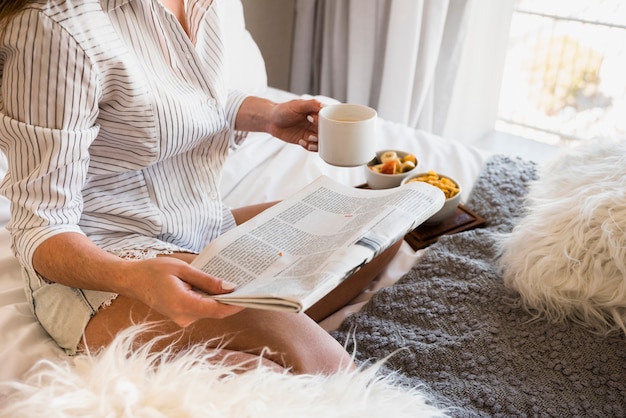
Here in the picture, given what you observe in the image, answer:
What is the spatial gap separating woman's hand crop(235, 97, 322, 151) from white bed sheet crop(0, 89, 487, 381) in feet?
0.69

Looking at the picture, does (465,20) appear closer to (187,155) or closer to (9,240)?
(187,155)

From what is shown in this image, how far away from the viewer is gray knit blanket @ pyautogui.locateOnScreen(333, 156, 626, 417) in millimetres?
899

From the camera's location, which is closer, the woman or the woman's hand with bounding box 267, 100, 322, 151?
the woman

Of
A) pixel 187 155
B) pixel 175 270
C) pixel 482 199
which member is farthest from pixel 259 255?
pixel 482 199

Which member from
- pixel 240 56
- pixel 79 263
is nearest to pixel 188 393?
pixel 79 263

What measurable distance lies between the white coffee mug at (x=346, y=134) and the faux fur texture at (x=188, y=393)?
0.39 m

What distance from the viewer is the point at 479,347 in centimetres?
99

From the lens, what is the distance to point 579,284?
1030mm

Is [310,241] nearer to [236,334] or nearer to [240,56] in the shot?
[236,334]

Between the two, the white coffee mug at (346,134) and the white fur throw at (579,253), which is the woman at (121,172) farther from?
the white fur throw at (579,253)

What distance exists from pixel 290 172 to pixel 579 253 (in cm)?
66

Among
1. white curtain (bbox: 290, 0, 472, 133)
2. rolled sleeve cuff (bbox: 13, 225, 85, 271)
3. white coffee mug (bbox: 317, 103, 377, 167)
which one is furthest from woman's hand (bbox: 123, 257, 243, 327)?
white curtain (bbox: 290, 0, 472, 133)

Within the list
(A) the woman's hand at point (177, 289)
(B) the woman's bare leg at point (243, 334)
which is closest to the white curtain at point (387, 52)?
(B) the woman's bare leg at point (243, 334)

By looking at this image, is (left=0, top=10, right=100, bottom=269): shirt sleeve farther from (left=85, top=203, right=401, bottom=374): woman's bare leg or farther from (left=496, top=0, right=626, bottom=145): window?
(left=496, top=0, right=626, bottom=145): window
